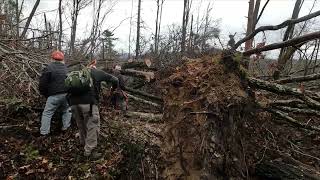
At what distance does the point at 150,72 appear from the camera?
29.7 ft

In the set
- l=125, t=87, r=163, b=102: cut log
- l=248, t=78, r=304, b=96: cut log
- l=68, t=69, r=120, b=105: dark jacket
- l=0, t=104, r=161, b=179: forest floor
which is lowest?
l=0, t=104, r=161, b=179: forest floor

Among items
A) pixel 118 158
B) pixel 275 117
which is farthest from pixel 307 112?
pixel 118 158

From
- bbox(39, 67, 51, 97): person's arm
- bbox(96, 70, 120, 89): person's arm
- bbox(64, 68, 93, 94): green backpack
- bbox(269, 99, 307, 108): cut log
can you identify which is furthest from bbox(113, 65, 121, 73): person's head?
bbox(269, 99, 307, 108): cut log

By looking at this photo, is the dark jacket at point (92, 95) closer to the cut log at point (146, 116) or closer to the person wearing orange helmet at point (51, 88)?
the person wearing orange helmet at point (51, 88)

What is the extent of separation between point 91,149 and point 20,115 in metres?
1.92

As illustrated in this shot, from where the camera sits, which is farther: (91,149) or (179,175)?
(91,149)

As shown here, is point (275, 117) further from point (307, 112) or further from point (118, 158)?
point (118, 158)

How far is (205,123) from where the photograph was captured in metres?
4.12

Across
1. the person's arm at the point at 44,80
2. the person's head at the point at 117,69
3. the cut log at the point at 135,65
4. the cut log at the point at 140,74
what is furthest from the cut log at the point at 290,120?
the person's head at the point at 117,69

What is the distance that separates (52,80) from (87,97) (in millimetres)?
1058

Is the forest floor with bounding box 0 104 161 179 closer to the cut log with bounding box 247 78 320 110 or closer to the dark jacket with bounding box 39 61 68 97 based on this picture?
the dark jacket with bounding box 39 61 68 97

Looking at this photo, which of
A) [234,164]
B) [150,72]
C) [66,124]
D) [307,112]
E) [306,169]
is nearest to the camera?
[234,164]

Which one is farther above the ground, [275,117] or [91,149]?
[275,117]

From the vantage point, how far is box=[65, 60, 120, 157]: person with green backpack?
6.37m
